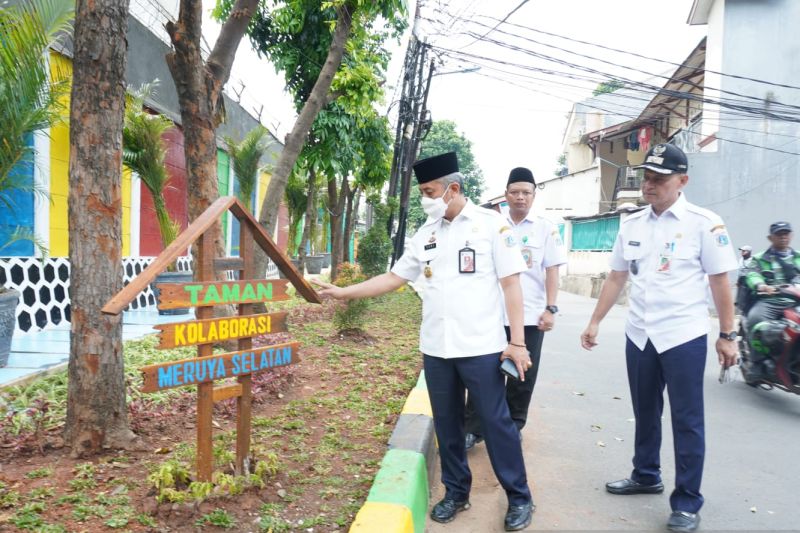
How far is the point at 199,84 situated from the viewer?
507 cm

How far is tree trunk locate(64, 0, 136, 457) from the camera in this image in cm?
313

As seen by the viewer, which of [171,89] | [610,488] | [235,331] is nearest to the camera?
[235,331]

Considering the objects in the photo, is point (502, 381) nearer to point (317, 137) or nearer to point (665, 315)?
point (665, 315)

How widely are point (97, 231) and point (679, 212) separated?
3015 mm

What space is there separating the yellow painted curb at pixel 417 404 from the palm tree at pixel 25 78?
373 centimetres

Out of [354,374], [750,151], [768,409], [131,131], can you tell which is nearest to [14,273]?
[131,131]

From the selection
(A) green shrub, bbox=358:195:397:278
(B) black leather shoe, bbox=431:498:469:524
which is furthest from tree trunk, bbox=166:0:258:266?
(A) green shrub, bbox=358:195:397:278

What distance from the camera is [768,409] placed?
5.55 m

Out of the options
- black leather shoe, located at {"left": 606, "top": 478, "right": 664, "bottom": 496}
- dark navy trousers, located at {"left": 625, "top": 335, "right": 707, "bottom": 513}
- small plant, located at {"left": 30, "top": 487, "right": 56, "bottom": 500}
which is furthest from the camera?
black leather shoe, located at {"left": 606, "top": 478, "right": 664, "bottom": 496}

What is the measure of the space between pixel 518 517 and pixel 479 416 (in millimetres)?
536

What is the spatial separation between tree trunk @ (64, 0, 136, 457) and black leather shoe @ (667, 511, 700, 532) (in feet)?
9.64

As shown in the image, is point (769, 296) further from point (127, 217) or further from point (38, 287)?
point (127, 217)

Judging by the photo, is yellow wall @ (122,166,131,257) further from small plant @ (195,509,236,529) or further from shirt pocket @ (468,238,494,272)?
shirt pocket @ (468,238,494,272)

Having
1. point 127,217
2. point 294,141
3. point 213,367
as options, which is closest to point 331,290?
point 213,367
